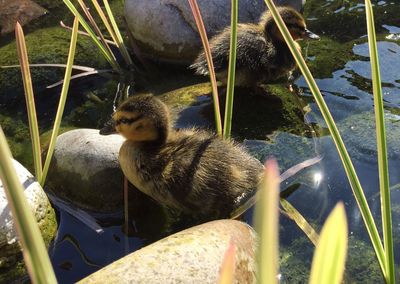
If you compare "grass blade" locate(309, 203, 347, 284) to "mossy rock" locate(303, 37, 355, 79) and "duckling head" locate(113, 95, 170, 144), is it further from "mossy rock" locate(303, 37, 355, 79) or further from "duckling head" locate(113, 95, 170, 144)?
"mossy rock" locate(303, 37, 355, 79)

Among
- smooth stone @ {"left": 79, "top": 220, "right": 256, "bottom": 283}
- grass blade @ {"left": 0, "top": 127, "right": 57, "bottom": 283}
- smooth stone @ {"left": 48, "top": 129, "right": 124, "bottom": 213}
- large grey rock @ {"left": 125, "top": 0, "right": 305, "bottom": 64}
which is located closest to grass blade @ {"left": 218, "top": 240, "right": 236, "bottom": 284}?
grass blade @ {"left": 0, "top": 127, "right": 57, "bottom": 283}

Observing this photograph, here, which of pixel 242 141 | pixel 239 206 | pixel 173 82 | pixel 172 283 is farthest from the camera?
pixel 173 82

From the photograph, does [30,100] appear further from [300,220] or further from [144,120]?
[300,220]

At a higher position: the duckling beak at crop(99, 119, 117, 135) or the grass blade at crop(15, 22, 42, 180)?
the grass blade at crop(15, 22, 42, 180)

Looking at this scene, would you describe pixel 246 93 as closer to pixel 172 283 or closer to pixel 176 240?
pixel 176 240

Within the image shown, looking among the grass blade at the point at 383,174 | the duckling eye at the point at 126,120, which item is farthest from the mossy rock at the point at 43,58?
the grass blade at the point at 383,174

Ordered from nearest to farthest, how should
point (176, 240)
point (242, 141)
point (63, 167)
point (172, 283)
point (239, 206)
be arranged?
point (172, 283) < point (176, 240) < point (239, 206) < point (63, 167) < point (242, 141)

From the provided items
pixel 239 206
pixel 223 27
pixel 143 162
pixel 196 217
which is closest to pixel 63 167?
pixel 143 162
